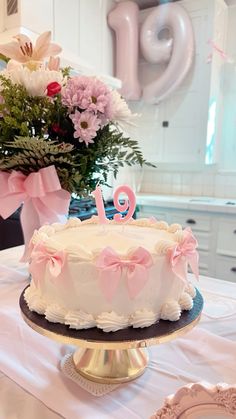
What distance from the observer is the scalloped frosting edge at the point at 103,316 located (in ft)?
1.87

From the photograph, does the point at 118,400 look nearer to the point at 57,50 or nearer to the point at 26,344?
the point at 26,344

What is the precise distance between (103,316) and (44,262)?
148 millimetres

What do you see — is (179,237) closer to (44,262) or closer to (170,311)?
(170,311)

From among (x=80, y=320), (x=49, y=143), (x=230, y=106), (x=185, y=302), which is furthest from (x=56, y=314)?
(x=230, y=106)

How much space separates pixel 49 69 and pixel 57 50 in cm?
8

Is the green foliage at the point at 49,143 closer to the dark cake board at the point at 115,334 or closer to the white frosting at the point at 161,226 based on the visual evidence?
the white frosting at the point at 161,226

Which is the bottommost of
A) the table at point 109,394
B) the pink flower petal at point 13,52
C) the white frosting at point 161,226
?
the table at point 109,394

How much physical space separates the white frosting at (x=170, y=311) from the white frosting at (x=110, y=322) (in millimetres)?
80

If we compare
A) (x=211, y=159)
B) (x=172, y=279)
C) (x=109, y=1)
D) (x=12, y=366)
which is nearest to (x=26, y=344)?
(x=12, y=366)

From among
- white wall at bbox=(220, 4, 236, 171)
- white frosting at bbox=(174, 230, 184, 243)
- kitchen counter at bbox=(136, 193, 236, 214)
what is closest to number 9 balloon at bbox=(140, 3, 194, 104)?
white wall at bbox=(220, 4, 236, 171)

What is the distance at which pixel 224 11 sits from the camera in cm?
282

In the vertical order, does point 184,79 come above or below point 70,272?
above

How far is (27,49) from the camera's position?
957mm

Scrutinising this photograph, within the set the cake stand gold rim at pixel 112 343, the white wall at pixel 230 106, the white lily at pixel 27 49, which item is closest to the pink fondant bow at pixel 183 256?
the cake stand gold rim at pixel 112 343
